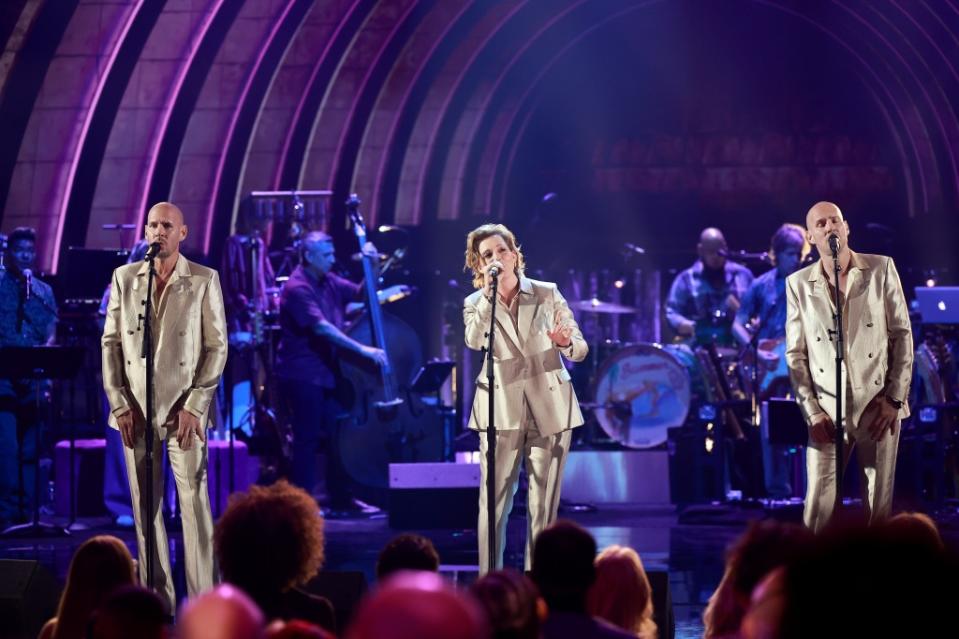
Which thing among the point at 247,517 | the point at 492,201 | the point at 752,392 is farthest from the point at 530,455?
the point at 492,201

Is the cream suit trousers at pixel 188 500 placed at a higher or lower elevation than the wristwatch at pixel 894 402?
lower

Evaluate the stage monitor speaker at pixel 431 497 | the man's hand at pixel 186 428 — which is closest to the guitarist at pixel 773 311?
the stage monitor speaker at pixel 431 497

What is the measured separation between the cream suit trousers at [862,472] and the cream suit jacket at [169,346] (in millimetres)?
2775

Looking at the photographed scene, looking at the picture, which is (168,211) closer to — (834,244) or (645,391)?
(834,244)

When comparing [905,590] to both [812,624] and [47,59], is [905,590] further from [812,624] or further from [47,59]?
[47,59]

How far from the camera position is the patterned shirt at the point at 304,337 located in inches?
474

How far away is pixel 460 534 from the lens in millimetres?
11055

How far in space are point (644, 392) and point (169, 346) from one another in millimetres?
8244

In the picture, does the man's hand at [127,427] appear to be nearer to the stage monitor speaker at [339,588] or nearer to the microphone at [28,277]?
the stage monitor speaker at [339,588]

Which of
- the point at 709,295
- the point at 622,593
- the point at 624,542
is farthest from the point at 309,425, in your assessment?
the point at 622,593

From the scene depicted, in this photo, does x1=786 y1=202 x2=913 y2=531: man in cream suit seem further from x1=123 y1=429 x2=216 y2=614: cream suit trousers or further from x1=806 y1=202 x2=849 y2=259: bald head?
x1=123 y1=429 x2=216 y2=614: cream suit trousers

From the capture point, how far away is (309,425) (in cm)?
1220

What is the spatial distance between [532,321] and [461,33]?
11.9 m

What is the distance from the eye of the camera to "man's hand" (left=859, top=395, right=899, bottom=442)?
7.07 meters
